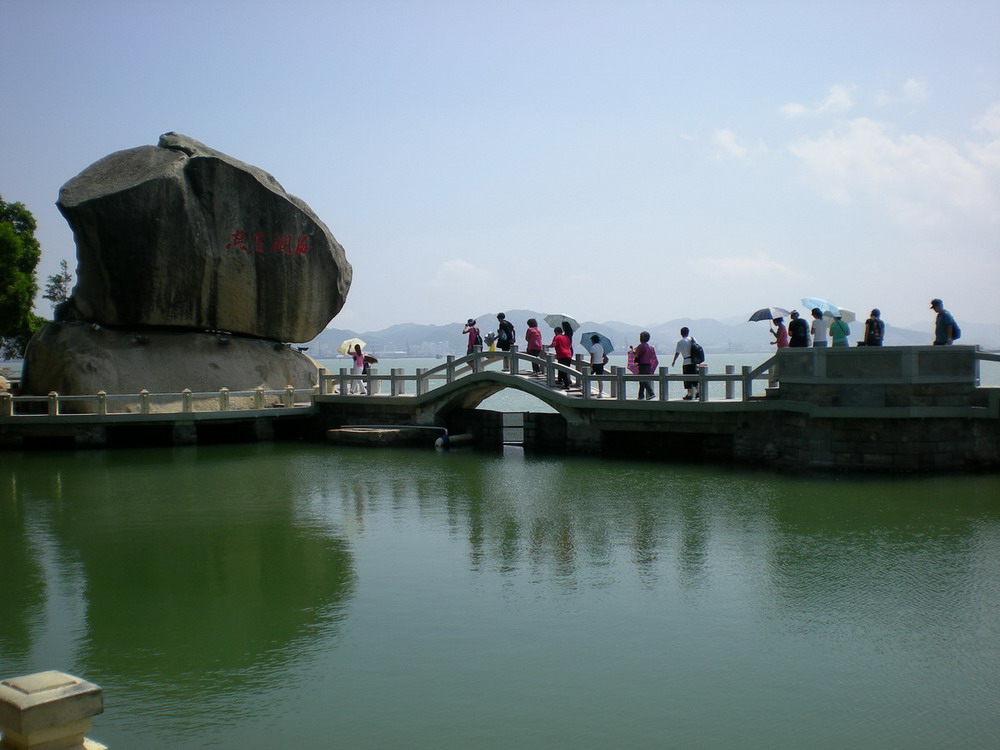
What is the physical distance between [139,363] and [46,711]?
20.0m

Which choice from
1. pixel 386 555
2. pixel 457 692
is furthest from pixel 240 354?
pixel 457 692

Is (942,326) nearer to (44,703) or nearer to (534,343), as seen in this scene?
(534,343)

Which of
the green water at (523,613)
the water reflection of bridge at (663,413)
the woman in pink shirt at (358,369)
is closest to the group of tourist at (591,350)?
the water reflection of bridge at (663,413)

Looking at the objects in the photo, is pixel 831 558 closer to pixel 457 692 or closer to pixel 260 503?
pixel 457 692

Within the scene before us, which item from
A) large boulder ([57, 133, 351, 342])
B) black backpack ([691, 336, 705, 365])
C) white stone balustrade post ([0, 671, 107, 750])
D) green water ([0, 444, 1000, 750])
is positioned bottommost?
green water ([0, 444, 1000, 750])

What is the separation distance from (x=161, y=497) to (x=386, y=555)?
601 centimetres

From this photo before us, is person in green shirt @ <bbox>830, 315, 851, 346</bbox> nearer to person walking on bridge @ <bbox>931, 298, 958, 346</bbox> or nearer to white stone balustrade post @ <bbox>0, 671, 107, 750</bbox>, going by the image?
person walking on bridge @ <bbox>931, 298, 958, 346</bbox>

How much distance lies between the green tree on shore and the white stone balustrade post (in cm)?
3035

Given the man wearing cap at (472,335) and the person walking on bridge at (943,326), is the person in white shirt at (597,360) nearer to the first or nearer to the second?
the man wearing cap at (472,335)

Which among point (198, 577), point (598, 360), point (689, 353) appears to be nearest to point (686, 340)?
point (689, 353)

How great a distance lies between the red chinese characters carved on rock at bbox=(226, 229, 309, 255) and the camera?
953 inches

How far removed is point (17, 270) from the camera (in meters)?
32.1

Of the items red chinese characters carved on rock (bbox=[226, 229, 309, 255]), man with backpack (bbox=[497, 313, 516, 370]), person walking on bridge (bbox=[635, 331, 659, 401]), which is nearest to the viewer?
person walking on bridge (bbox=[635, 331, 659, 401])

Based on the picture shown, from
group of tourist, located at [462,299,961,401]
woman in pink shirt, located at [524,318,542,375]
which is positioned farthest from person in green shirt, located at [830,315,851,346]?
woman in pink shirt, located at [524,318,542,375]
